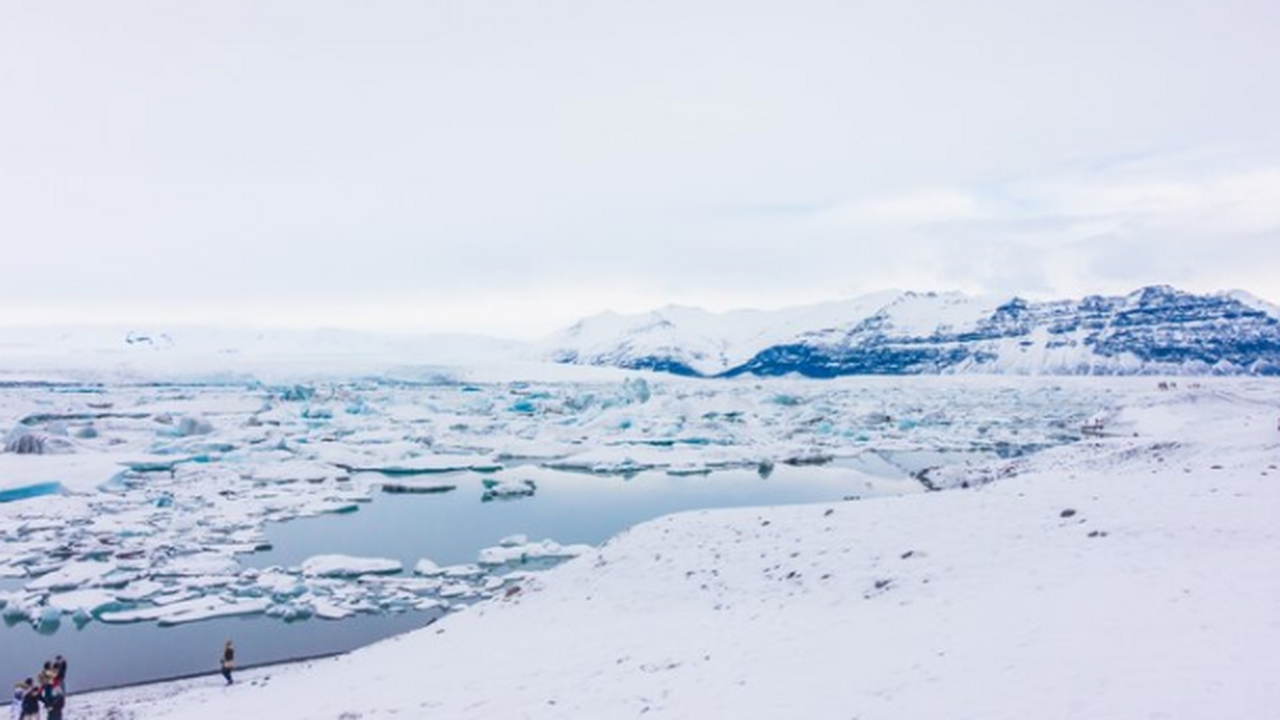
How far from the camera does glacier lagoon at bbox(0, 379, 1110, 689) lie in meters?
19.0

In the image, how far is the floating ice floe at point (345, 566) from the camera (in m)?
22.4

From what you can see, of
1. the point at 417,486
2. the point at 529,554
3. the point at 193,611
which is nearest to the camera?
the point at 193,611

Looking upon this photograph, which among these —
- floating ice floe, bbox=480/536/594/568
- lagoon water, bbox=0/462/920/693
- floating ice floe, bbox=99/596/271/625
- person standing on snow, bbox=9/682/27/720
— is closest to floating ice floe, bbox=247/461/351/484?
lagoon water, bbox=0/462/920/693

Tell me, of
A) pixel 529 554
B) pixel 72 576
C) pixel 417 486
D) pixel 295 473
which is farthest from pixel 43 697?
pixel 295 473

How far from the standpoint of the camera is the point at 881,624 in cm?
1093

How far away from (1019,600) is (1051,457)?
1089 inches

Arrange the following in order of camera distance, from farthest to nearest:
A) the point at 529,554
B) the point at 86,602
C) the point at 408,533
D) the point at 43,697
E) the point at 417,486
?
the point at 417,486
the point at 408,533
the point at 529,554
the point at 86,602
the point at 43,697

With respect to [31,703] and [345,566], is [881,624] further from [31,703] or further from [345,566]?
[345,566]

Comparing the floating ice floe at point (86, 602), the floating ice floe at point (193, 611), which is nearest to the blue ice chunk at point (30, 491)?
the floating ice floe at point (86, 602)

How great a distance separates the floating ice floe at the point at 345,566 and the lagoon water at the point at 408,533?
1.06 meters

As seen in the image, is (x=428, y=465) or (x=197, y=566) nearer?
(x=197, y=566)

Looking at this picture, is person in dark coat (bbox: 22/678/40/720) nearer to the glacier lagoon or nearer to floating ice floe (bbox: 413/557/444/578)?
the glacier lagoon

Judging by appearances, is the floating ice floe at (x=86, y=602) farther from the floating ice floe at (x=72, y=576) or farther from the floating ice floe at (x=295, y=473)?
the floating ice floe at (x=295, y=473)

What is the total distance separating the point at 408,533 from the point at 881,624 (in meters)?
20.6
